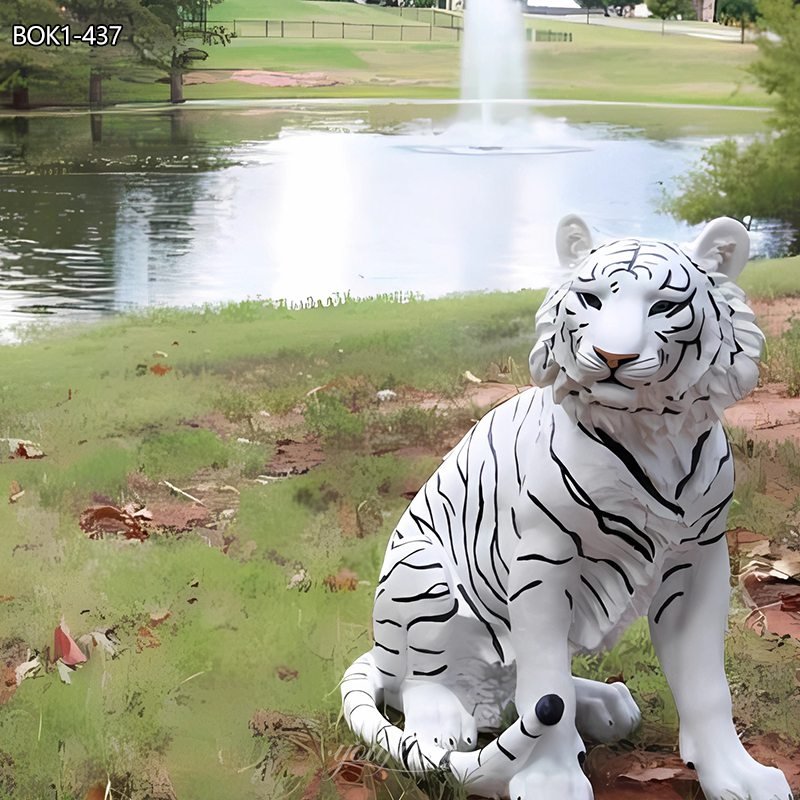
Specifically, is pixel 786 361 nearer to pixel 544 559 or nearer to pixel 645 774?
pixel 645 774

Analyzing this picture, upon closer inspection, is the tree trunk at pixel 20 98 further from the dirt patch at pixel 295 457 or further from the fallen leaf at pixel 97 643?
the fallen leaf at pixel 97 643

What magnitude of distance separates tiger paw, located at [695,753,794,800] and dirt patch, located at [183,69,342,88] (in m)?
5.28

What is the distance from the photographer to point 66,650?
2.88 m

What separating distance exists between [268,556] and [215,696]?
3.23 ft

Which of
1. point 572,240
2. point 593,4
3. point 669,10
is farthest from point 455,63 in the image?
point 572,240

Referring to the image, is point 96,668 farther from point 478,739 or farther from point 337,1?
point 337,1

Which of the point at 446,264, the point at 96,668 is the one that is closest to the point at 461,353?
the point at 446,264

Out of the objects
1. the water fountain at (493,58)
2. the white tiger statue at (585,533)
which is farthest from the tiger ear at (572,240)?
the water fountain at (493,58)

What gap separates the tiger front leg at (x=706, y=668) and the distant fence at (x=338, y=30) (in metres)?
5.08

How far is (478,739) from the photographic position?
2.28 meters

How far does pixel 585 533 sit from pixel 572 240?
480 mm

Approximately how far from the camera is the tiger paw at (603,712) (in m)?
2.24

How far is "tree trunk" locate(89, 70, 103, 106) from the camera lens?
20.4 feet

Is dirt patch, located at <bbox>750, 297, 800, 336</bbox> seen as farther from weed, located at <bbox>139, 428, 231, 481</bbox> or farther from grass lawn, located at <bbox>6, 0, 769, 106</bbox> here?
weed, located at <bbox>139, 428, 231, 481</bbox>
